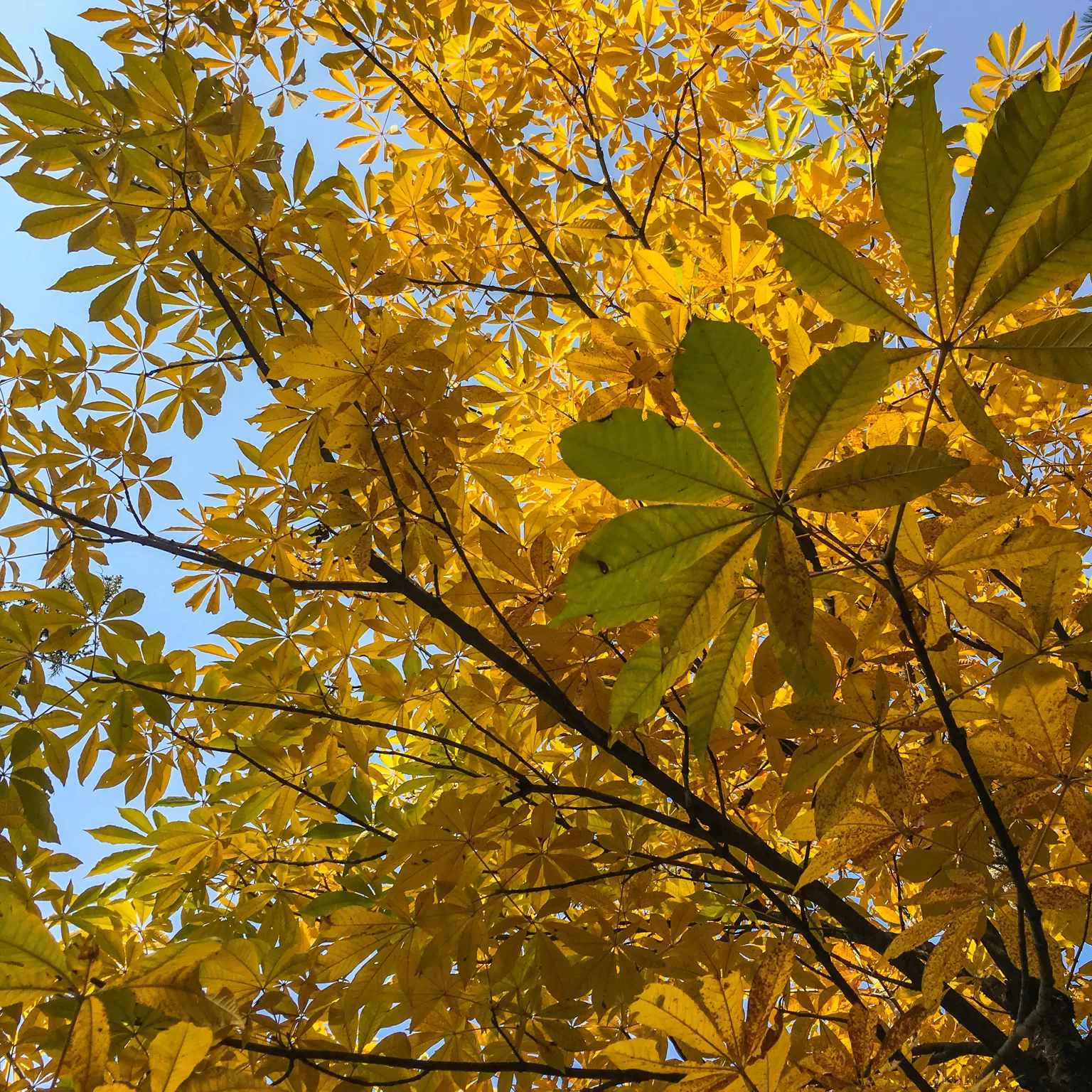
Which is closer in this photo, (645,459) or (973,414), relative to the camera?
(645,459)

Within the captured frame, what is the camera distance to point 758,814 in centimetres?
230

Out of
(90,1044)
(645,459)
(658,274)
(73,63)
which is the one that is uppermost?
(73,63)

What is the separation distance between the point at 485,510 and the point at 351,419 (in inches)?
46.4

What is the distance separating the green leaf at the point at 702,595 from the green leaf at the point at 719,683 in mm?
116

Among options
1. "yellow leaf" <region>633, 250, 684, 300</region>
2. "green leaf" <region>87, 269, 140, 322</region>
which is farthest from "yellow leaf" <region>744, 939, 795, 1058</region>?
"green leaf" <region>87, 269, 140, 322</region>

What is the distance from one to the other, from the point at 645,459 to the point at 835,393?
18cm

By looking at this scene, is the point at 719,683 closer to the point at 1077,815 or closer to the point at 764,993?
the point at 764,993

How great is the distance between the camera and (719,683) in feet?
2.82

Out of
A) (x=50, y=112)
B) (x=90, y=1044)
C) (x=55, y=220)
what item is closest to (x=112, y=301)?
(x=55, y=220)

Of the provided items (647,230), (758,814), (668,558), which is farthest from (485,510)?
(668,558)

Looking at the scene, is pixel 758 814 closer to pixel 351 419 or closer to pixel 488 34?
pixel 351 419

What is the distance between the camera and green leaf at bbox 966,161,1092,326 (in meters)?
0.71

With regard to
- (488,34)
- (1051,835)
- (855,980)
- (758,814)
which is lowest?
(855,980)

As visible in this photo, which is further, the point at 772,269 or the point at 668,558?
the point at 772,269
